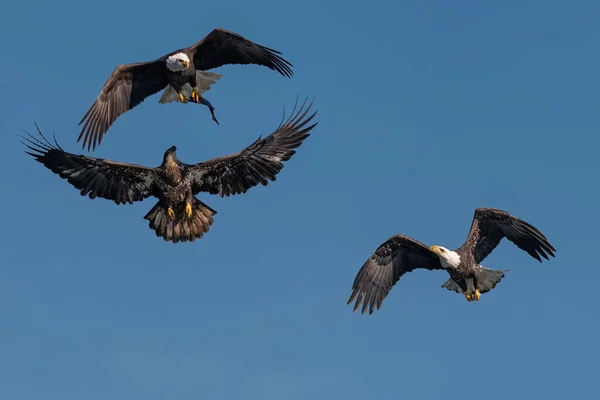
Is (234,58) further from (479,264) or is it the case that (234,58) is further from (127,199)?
(479,264)

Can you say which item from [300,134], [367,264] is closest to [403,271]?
[367,264]

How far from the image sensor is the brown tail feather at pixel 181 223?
17.5m

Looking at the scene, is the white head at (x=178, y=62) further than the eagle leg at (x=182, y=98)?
No

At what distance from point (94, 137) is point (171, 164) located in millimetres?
1944

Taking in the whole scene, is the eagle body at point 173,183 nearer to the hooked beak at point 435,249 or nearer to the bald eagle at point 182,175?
the bald eagle at point 182,175

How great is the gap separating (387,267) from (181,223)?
4.20 metres

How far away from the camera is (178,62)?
60.4 feet

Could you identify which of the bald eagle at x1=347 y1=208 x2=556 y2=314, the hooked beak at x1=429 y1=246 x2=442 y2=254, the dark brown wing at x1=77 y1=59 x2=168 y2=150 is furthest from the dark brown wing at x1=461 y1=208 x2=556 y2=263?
the dark brown wing at x1=77 y1=59 x2=168 y2=150

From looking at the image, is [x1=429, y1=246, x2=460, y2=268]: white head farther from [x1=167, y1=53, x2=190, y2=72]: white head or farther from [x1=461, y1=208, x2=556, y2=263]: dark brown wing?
[x1=167, y1=53, x2=190, y2=72]: white head

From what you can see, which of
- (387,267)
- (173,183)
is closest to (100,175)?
(173,183)

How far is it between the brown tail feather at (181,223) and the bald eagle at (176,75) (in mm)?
1900

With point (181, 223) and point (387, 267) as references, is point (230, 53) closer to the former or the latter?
point (181, 223)

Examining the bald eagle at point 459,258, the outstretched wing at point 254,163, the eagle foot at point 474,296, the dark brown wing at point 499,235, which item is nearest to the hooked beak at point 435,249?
the bald eagle at point 459,258

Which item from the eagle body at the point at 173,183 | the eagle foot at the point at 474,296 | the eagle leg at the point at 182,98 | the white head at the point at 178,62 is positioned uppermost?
the white head at the point at 178,62
